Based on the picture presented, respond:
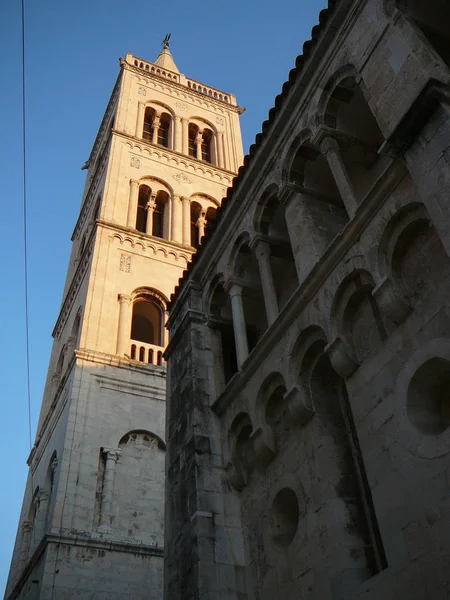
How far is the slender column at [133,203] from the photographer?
24656 mm

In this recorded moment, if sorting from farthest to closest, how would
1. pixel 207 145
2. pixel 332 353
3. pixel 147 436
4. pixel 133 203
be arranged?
pixel 207 145, pixel 133 203, pixel 147 436, pixel 332 353

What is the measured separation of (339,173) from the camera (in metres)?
7.88

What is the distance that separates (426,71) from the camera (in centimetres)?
635

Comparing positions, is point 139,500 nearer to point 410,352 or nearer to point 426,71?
point 410,352

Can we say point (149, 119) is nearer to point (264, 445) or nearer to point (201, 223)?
point (201, 223)

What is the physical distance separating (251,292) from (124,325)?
417 inches

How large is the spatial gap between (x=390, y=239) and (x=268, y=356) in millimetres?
2589

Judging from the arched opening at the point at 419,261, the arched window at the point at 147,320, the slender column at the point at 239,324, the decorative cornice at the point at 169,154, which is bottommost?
the arched opening at the point at 419,261

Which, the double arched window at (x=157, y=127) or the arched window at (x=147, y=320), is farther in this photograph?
the double arched window at (x=157, y=127)

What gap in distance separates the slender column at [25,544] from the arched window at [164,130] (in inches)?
737

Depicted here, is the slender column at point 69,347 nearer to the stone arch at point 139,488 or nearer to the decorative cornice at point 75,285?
the decorative cornice at point 75,285

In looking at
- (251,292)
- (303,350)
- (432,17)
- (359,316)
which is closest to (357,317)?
(359,316)

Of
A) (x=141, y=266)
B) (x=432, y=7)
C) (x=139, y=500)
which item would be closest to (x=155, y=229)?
(x=141, y=266)

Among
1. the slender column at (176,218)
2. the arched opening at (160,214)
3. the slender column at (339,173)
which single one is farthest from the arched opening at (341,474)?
the arched opening at (160,214)
